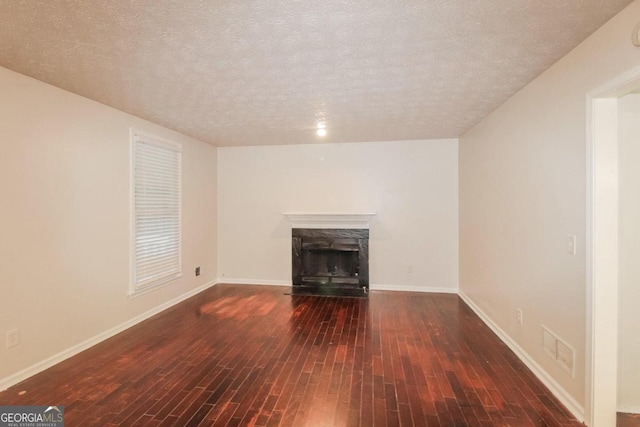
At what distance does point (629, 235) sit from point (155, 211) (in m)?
4.66

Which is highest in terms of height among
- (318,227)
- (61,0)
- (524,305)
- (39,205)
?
(61,0)

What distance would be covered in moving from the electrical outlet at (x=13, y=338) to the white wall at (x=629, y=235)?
449 cm

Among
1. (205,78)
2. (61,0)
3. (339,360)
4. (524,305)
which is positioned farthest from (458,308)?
(61,0)

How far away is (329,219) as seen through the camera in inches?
192

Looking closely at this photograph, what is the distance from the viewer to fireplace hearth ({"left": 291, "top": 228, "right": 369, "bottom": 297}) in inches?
191

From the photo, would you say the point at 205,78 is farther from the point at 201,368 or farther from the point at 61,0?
the point at 201,368

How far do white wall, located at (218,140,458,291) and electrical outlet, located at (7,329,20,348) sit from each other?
3120mm

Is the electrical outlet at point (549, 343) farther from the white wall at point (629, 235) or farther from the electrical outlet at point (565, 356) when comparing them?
the white wall at point (629, 235)

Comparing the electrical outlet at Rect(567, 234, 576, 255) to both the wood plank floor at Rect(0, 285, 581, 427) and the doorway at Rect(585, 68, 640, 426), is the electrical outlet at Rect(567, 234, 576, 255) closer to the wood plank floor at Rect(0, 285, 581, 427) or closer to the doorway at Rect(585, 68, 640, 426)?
the doorway at Rect(585, 68, 640, 426)

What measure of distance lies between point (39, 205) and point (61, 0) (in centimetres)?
181

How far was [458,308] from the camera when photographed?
403 centimetres

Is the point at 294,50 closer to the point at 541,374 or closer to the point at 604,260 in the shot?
the point at 604,260

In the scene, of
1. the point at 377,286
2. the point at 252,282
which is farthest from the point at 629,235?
the point at 252,282

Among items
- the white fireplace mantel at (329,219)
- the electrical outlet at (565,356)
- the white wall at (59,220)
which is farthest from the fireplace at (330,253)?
the electrical outlet at (565,356)
